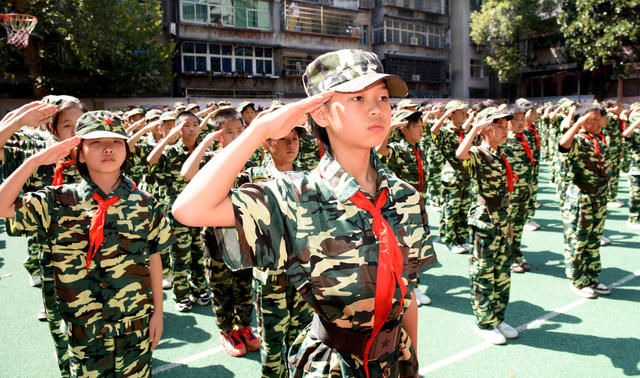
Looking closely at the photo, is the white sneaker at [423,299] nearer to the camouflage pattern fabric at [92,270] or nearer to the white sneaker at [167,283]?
the white sneaker at [167,283]

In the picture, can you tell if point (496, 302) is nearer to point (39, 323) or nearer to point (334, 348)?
point (334, 348)

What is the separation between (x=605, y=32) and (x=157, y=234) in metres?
30.9

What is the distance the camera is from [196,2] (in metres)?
29.1

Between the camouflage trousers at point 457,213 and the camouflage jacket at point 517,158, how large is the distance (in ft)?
5.77

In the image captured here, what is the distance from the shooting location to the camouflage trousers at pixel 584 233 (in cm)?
579

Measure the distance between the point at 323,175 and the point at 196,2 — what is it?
101ft

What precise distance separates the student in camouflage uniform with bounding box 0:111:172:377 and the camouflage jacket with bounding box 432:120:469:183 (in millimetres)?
6038

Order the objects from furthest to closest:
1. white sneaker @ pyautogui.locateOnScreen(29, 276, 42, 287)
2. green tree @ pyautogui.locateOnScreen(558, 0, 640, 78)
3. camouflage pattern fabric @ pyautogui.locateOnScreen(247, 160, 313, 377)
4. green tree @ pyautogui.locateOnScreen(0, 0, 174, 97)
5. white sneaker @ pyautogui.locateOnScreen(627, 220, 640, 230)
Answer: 1. green tree @ pyautogui.locateOnScreen(558, 0, 640, 78)
2. green tree @ pyautogui.locateOnScreen(0, 0, 174, 97)
3. white sneaker @ pyautogui.locateOnScreen(627, 220, 640, 230)
4. white sneaker @ pyautogui.locateOnScreen(29, 276, 42, 287)
5. camouflage pattern fabric @ pyautogui.locateOnScreen(247, 160, 313, 377)

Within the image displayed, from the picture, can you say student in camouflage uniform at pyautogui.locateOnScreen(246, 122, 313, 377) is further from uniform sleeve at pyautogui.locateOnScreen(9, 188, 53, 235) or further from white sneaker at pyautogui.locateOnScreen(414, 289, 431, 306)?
white sneaker at pyautogui.locateOnScreen(414, 289, 431, 306)

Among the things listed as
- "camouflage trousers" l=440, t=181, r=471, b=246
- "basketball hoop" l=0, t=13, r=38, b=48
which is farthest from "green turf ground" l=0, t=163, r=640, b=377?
"basketball hoop" l=0, t=13, r=38, b=48

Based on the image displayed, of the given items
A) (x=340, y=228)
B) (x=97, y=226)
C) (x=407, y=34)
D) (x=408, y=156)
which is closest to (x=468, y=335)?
(x=408, y=156)

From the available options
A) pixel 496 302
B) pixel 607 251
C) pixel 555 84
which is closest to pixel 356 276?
pixel 496 302

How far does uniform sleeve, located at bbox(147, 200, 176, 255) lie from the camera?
10.6ft

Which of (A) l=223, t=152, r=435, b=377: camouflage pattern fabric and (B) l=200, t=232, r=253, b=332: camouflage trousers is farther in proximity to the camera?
(B) l=200, t=232, r=253, b=332: camouflage trousers
